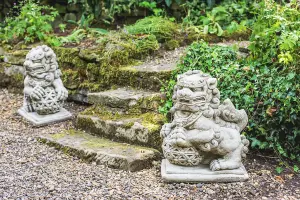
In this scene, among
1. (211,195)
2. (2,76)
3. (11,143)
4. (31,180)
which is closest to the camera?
(211,195)

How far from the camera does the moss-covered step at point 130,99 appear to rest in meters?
4.95

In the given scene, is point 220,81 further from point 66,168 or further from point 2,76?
point 2,76

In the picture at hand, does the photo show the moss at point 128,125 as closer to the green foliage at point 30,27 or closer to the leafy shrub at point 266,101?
the leafy shrub at point 266,101

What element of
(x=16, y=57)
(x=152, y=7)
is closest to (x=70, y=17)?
(x=152, y=7)

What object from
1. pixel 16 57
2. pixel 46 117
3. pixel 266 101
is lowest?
pixel 46 117

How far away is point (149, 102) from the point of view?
4.95 m

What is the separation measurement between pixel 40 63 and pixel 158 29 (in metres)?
1.87

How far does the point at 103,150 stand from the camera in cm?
442

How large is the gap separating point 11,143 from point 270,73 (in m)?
Answer: 2.93

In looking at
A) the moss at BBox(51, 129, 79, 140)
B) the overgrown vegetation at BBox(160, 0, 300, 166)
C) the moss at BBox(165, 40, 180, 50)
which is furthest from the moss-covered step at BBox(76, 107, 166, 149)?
the moss at BBox(165, 40, 180, 50)

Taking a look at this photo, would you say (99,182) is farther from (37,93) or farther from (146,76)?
(37,93)

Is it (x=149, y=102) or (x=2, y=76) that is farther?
(x=2, y=76)

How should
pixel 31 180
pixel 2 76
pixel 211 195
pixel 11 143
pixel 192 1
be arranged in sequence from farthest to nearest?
pixel 192 1
pixel 2 76
pixel 11 143
pixel 31 180
pixel 211 195

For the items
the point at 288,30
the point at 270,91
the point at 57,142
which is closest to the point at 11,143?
the point at 57,142
